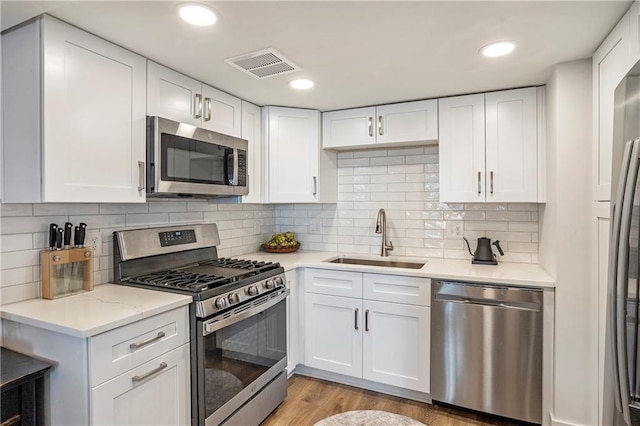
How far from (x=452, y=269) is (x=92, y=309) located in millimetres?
2115

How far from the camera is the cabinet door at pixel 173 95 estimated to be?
2.01 meters

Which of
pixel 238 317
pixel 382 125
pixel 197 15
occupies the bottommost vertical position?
pixel 238 317

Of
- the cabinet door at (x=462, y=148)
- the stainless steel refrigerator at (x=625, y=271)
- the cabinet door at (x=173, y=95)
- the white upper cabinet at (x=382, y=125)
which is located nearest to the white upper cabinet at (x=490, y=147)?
the cabinet door at (x=462, y=148)

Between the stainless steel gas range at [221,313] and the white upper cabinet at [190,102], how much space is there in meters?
0.74

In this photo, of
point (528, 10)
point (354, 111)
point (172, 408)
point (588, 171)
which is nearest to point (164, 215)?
point (172, 408)

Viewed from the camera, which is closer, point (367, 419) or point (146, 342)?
point (146, 342)

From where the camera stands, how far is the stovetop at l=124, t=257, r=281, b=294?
6.29ft

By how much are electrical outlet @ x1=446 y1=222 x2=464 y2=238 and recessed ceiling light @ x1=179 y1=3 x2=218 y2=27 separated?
2.28m

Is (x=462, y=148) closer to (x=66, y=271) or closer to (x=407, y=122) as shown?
(x=407, y=122)

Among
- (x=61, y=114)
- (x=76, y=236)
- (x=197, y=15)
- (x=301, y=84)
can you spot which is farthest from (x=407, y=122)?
(x=76, y=236)

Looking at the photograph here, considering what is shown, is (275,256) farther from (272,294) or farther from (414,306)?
(414,306)

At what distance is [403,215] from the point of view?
3.14 metres

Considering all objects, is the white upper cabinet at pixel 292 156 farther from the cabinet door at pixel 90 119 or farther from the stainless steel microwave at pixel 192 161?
the cabinet door at pixel 90 119

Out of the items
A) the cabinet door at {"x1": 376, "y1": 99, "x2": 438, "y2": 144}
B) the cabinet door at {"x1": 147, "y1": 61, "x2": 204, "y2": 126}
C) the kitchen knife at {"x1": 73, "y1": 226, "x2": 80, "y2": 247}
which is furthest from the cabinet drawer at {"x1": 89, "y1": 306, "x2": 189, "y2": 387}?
the cabinet door at {"x1": 376, "y1": 99, "x2": 438, "y2": 144}
